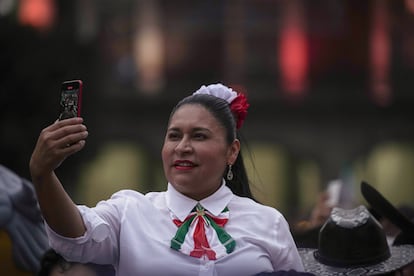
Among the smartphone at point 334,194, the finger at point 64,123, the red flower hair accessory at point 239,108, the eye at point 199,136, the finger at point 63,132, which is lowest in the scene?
the smartphone at point 334,194

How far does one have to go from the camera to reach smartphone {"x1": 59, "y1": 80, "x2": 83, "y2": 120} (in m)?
2.83

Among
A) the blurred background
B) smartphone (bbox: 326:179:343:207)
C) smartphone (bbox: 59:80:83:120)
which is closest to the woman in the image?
smartphone (bbox: 59:80:83:120)

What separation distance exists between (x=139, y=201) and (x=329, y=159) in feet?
60.2

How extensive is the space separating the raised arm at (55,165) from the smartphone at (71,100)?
0.20 ft

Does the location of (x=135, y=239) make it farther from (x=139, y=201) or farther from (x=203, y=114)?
(x=203, y=114)

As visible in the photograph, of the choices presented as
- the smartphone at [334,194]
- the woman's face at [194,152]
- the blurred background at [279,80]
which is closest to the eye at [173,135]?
the woman's face at [194,152]

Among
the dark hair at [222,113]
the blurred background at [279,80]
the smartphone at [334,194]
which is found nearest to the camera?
the dark hair at [222,113]

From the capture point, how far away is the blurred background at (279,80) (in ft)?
69.3

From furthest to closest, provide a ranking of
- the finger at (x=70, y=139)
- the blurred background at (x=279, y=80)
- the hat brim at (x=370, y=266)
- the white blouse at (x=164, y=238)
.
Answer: the blurred background at (x=279, y=80) → the hat brim at (x=370, y=266) → the white blouse at (x=164, y=238) → the finger at (x=70, y=139)

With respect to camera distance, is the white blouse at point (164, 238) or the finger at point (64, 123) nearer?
the finger at point (64, 123)

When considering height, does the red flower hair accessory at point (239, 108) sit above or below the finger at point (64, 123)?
below

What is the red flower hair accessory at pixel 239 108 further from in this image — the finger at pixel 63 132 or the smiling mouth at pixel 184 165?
the finger at pixel 63 132

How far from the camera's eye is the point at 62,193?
2.80 metres

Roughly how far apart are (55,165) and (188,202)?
0.67 meters
